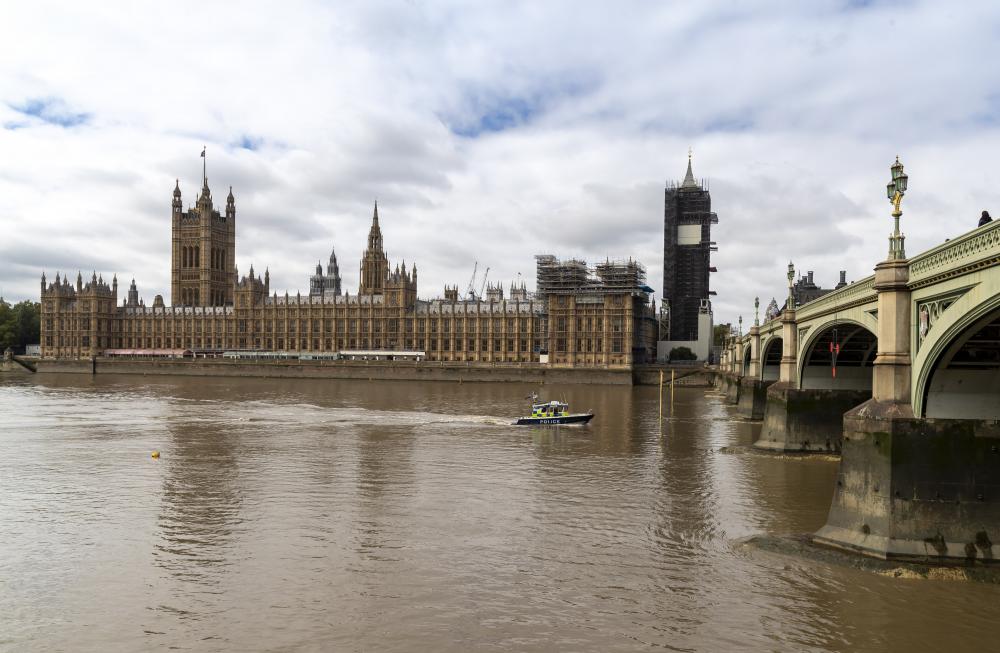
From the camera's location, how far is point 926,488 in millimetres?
20500

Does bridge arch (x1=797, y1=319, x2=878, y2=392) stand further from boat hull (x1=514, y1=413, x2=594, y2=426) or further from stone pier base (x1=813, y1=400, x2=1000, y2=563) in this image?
boat hull (x1=514, y1=413, x2=594, y2=426)

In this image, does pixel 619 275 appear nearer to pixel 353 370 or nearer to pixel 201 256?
pixel 353 370

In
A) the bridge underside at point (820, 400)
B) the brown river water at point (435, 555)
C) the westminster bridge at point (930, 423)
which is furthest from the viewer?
the bridge underside at point (820, 400)

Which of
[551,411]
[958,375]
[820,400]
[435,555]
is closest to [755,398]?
[551,411]

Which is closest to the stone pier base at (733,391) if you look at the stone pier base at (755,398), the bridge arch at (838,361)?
the stone pier base at (755,398)

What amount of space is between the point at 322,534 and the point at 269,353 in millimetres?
138010

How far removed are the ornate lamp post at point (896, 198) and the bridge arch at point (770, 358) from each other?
102 ft

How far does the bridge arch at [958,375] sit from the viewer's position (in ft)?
67.0

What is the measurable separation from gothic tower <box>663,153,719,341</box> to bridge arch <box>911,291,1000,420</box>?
141361mm

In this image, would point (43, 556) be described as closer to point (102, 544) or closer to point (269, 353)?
point (102, 544)

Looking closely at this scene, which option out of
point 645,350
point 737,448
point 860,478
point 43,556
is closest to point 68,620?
point 43,556

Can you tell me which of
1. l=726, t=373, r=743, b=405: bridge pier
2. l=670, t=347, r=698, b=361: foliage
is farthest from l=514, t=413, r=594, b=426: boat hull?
l=670, t=347, r=698, b=361: foliage

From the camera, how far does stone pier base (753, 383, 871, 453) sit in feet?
133

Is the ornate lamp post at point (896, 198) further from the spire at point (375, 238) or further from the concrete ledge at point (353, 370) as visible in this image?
the spire at point (375, 238)
